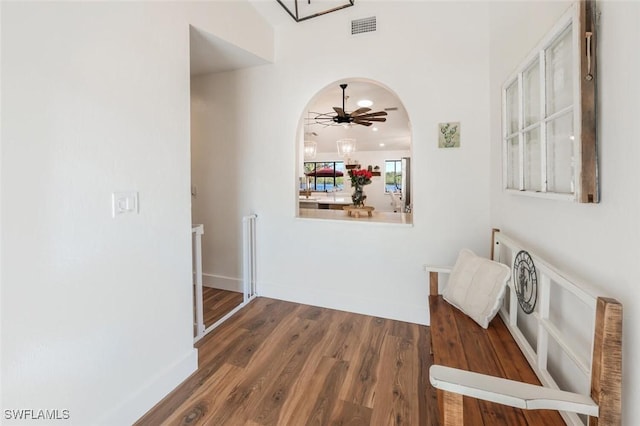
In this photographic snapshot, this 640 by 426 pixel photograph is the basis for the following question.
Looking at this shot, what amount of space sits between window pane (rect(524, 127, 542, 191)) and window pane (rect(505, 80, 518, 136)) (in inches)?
Result: 9.0

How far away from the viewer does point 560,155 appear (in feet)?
3.87

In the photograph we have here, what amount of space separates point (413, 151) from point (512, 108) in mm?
814

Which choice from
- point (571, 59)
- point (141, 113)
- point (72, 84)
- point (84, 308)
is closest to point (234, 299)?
point (84, 308)

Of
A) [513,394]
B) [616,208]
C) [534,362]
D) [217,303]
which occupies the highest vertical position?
[616,208]

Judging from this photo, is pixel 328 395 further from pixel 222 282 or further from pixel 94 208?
pixel 222 282

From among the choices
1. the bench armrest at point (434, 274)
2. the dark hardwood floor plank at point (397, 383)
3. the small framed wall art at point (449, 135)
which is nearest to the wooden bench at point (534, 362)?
the bench armrest at point (434, 274)

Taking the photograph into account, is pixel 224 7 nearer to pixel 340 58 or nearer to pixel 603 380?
pixel 340 58

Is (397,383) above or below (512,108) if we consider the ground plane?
below

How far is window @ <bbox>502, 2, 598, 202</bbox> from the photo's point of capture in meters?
0.95

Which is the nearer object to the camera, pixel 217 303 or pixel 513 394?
pixel 513 394

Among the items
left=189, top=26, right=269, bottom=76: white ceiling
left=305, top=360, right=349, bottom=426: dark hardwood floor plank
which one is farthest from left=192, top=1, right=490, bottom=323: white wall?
left=305, top=360, right=349, bottom=426: dark hardwood floor plank

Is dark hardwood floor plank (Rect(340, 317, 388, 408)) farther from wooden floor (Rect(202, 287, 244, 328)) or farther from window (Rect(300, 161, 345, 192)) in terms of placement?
window (Rect(300, 161, 345, 192))

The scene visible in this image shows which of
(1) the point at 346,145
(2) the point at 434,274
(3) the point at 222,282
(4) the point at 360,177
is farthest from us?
(1) the point at 346,145

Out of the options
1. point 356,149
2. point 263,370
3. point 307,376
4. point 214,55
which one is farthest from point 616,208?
point 356,149
